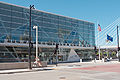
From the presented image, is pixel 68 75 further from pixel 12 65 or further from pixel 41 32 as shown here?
pixel 41 32

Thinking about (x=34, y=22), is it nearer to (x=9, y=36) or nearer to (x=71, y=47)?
A: (x=9, y=36)

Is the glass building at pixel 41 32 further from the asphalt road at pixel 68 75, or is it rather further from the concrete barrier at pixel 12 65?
the asphalt road at pixel 68 75

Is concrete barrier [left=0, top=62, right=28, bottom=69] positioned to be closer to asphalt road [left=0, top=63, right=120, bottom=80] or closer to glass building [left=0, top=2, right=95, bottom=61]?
asphalt road [left=0, top=63, right=120, bottom=80]

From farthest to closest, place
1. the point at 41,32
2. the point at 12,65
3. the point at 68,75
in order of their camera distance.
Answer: the point at 41,32, the point at 12,65, the point at 68,75

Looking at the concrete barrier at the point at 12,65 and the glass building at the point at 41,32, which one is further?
the glass building at the point at 41,32

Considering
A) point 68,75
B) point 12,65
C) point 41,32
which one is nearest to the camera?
point 68,75

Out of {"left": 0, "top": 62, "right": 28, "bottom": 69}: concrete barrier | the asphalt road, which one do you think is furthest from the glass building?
the asphalt road

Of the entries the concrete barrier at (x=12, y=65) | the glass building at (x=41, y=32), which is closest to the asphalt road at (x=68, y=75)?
the concrete barrier at (x=12, y=65)

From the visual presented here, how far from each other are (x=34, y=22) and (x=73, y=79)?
3591cm

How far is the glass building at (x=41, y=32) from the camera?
137 feet

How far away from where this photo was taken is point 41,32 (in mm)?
50031

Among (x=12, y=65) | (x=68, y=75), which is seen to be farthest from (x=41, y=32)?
(x=68, y=75)

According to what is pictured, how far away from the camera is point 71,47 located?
5322 cm

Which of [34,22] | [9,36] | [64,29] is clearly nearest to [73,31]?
[64,29]
